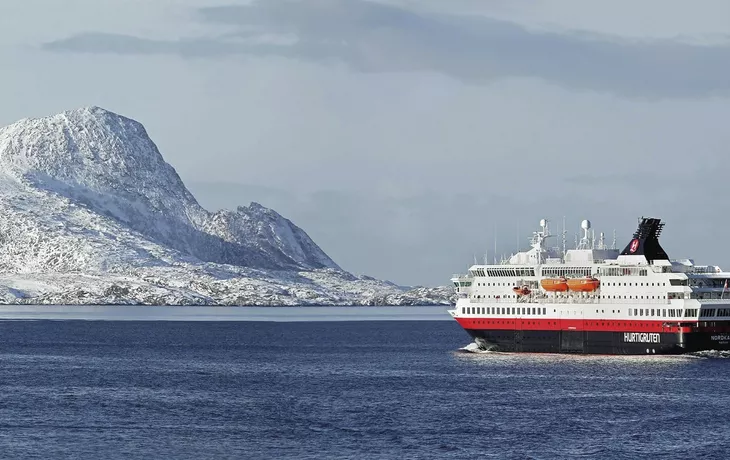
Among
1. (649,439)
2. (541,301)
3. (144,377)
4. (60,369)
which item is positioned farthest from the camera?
(541,301)

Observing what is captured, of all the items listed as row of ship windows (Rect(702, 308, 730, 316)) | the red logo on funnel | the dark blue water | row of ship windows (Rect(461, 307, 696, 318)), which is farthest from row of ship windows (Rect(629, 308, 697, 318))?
the red logo on funnel

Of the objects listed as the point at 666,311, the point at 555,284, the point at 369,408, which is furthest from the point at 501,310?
the point at 369,408

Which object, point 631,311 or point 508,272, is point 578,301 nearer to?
point 631,311

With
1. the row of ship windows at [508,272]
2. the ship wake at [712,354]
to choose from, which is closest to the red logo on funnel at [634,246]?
the row of ship windows at [508,272]

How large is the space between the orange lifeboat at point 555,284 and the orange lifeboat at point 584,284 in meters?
0.80

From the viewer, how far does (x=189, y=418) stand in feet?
325

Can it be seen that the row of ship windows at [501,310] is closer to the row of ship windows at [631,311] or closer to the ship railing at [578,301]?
the row of ship windows at [631,311]

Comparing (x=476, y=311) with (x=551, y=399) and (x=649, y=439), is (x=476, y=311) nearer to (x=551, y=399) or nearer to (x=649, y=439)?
(x=551, y=399)

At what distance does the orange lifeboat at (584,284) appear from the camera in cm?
15025

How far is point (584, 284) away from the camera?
150625 mm

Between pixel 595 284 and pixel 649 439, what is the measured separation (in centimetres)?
6144

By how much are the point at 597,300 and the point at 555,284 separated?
19.6ft

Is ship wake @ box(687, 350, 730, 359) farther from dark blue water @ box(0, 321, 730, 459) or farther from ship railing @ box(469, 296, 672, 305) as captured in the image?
ship railing @ box(469, 296, 672, 305)

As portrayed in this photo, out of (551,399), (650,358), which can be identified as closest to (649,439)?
(551,399)
